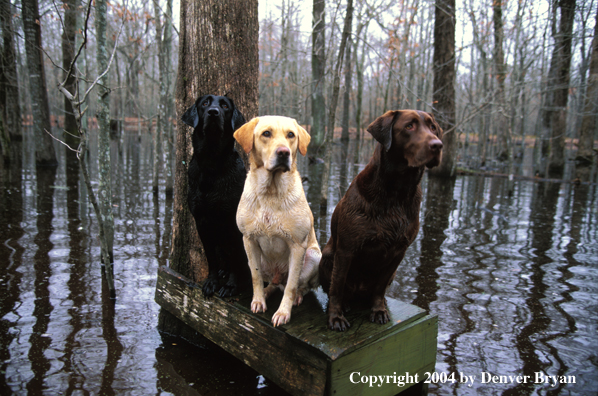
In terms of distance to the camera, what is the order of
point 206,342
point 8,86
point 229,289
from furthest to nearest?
point 8,86, point 206,342, point 229,289

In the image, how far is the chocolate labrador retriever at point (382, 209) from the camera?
229 cm

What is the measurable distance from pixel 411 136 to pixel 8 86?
67.2 ft

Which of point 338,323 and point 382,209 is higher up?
point 382,209

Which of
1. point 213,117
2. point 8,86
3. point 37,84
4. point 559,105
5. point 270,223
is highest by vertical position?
point 559,105

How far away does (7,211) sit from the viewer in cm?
803

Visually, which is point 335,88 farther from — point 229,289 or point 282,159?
point 282,159

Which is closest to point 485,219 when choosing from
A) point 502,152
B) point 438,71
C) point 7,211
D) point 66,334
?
point 438,71

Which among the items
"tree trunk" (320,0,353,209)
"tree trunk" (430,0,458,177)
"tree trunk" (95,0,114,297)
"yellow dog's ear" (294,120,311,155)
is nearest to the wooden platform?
"yellow dog's ear" (294,120,311,155)

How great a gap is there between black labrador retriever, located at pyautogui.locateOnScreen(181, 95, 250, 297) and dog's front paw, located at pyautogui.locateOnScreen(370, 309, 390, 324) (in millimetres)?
1135

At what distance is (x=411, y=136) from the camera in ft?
7.41

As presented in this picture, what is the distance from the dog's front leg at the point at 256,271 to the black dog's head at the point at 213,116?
0.83 m

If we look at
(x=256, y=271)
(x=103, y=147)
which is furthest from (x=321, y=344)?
(x=103, y=147)

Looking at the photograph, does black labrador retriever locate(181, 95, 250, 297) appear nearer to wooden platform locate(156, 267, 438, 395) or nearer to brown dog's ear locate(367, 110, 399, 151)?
wooden platform locate(156, 267, 438, 395)

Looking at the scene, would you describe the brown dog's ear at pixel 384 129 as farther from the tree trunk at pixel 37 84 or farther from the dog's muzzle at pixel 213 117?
the tree trunk at pixel 37 84
